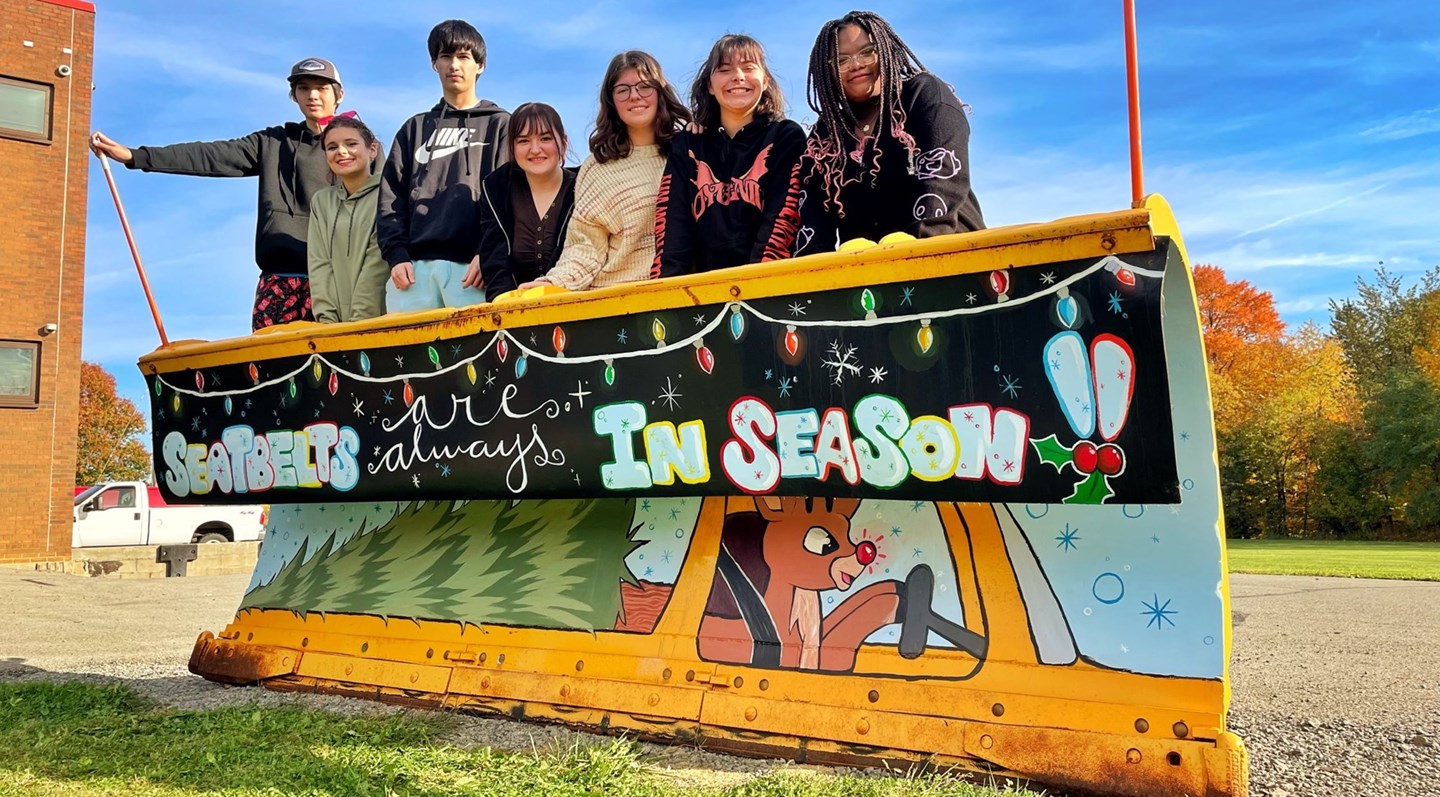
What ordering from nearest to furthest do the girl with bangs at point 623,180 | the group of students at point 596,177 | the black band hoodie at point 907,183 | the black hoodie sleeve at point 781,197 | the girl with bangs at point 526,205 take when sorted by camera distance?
the black band hoodie at point 907,183
the group of students at point 596,177
the black hoodie sleeve at point 781,197
the girl with bangs at point 623,180
the girl with bangs at point 526,205

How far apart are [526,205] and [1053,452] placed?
2488 mm

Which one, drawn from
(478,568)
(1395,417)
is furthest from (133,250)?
(1395,417)

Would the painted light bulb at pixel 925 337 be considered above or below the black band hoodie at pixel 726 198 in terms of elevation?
below

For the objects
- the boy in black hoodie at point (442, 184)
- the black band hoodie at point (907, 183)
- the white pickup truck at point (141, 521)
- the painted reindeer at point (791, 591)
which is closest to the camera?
the painted reindeer at point (791, 591)

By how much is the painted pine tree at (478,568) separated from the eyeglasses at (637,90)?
1.47m

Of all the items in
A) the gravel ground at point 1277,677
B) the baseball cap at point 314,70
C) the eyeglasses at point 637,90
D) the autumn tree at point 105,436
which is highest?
the autumn tree at point 105,436

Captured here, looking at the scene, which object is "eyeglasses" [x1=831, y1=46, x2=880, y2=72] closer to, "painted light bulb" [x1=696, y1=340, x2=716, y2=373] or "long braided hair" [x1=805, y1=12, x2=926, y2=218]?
"long braided hair" [x1=805, y1=12, x2=926, y2=218]

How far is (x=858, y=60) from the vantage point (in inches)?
128

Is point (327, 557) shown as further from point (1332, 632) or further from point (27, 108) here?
point (27, 108)

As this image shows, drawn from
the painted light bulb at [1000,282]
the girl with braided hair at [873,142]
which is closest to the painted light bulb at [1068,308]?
the painted light bulb at [1000,282]

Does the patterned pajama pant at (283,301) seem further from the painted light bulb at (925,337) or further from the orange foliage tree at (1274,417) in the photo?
the orange foliage tree at (1274,417)

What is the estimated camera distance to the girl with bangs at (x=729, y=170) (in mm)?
3488

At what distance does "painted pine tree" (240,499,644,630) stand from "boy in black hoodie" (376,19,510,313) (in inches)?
36.5

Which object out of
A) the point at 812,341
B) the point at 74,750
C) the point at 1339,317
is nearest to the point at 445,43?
the point at 812,341
